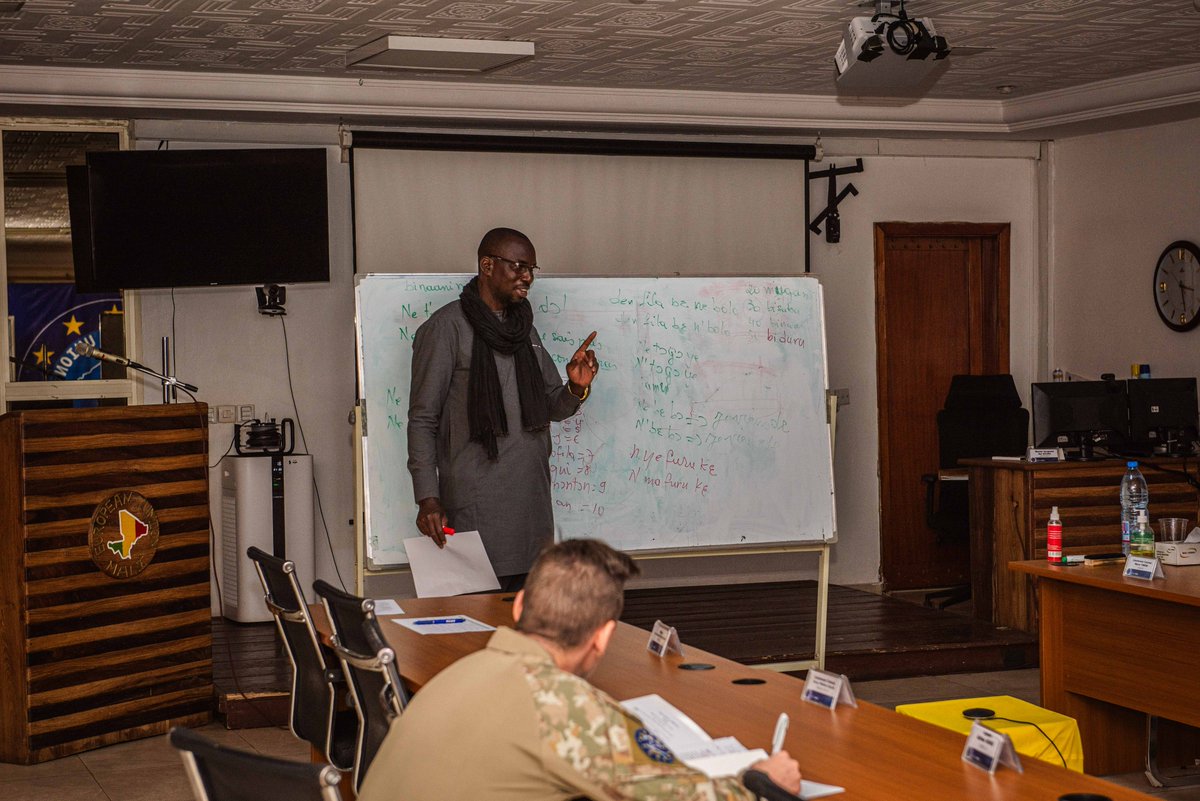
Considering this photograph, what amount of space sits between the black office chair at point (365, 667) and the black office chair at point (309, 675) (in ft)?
0.94

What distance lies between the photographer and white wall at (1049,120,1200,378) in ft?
24.1

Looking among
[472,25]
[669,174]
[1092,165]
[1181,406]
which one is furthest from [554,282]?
[1092,165]

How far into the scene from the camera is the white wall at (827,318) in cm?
681

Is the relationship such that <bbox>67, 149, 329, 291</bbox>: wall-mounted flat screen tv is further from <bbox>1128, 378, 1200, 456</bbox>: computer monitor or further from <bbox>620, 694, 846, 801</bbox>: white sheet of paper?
<bbox>620, 694, 846, 801</bbox>: white sheet of paper

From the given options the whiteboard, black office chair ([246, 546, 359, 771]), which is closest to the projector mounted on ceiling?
the whiteboard

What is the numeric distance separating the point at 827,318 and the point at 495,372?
399 centimetres

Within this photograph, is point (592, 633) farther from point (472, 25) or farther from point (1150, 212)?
point (1150, 212)

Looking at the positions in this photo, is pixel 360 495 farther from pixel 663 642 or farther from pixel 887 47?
pixel 887 47

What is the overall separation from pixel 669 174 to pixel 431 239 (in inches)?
58.9

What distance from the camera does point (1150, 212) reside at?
7520mm

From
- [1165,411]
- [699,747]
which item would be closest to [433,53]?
[1165,411]

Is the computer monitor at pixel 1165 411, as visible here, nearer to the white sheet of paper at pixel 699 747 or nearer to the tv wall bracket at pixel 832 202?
the tv wall bracket at pixel 832 202

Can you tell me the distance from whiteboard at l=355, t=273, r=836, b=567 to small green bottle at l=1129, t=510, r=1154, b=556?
1634mm

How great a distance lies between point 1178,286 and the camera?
7.33 metres
